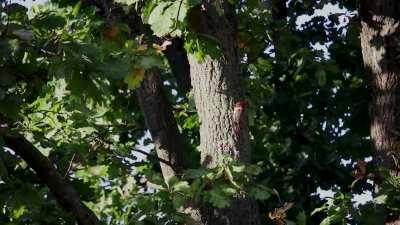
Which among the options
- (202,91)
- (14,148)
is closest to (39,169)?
(14,148)

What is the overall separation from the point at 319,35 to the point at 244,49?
2.32 meters

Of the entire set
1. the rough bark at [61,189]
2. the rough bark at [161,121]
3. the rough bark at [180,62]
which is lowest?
the rough bark at [61,189]

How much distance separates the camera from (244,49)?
6391 mm

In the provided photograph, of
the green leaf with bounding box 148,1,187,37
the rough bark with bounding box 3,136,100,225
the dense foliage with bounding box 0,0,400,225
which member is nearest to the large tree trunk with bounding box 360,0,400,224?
the dense foliage with bounding box 0,0,400,225

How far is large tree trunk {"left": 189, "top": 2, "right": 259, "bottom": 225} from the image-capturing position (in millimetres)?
4832

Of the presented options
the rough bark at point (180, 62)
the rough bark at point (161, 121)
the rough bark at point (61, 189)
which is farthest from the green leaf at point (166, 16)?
the rough bark at point (180, 62)

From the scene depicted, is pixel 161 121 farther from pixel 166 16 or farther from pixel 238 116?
pixel 166 16

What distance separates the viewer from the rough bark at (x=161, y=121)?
19.3ft

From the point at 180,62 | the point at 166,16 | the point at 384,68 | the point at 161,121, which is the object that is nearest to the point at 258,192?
the point at 166,16

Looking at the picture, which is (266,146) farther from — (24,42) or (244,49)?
(24,42)

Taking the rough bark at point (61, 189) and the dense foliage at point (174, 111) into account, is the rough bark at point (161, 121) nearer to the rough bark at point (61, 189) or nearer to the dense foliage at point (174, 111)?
the dense foliage at point (174, 111)

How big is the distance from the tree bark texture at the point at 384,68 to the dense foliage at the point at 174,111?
1.28 feet

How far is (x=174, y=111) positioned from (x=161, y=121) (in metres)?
1.14

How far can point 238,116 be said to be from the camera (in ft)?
15.9
